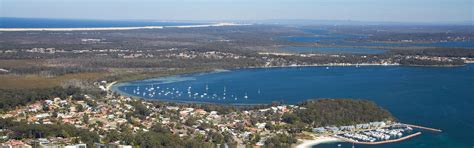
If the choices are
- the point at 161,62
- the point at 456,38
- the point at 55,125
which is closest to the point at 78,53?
the point at 161,62

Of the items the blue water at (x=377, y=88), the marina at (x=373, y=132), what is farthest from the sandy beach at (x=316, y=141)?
the blue water at (x=377, y=88)

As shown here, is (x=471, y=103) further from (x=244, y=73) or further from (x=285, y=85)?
(x=244, y=73)

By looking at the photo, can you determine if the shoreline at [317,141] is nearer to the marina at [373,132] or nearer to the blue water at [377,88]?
the marina at [373,132]

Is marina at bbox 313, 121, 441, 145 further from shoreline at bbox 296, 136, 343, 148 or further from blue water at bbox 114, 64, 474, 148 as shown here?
blue water at bbox 114, 64, 474, 148

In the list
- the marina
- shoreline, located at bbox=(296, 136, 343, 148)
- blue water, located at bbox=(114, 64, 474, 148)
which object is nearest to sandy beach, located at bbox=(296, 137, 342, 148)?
shoreline, located at bbox=(296, 136, 343, 148)

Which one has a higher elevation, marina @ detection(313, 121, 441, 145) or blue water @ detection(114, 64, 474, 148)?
marina @ detection(313, 121, 441, 145)

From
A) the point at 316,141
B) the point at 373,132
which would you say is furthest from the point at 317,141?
the point at 373,132

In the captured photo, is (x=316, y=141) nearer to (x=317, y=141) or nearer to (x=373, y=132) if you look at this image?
(x=317, y=141)

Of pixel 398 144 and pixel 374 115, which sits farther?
pixel 374 115
